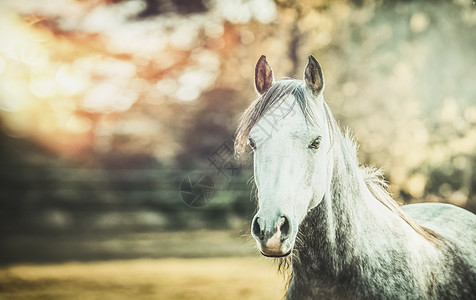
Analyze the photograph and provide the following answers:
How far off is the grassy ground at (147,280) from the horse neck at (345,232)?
81.3 inches

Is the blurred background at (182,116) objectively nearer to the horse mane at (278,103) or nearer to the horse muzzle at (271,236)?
the horse mane at (278,103)

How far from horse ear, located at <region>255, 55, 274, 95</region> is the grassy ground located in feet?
7.33

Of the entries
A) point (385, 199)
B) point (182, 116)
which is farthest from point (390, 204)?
point (182, 116)

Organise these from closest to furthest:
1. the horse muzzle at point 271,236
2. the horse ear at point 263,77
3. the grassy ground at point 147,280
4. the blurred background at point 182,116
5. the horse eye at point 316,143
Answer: the horse muzzle at point 271,236 < the horse eye at point 316,143 < the horse ear at point 263,77 < the grassy ground at point 147,280 < the blurred background at point 182,116

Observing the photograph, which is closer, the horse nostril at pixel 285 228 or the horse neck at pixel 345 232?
the horse nostril at pixel 285 228

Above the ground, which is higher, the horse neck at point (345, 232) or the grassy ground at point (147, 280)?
the horse neck at point (345, 232)

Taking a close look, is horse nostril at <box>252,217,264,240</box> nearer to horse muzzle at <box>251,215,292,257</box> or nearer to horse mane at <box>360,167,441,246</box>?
horse muzzle at <box>251,215,292,257</box>

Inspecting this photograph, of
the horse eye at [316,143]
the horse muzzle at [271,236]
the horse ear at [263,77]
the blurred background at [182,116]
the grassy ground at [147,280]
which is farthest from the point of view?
the blurred background at [182,116]

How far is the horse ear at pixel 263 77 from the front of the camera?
1.14m

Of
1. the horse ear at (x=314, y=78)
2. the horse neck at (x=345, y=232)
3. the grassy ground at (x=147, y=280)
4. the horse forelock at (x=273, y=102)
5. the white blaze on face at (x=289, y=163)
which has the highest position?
the horse ear at (x=314, y=78)

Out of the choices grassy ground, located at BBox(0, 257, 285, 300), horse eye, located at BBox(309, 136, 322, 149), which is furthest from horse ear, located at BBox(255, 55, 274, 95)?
grassy ground, located at BBox(0, 257, 285, 300)

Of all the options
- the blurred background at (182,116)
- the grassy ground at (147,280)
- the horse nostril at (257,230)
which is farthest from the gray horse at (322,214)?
the blurred background at (182,116)

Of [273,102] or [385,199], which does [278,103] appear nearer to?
[273,102]

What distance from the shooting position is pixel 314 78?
3.42ft
